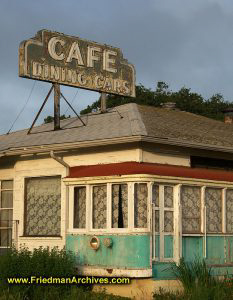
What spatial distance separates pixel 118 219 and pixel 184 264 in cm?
175

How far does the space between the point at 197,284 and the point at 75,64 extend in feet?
30.2

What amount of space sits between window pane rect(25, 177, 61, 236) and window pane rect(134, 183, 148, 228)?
3.26m

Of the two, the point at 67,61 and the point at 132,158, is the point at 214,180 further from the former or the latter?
the point at 67,61

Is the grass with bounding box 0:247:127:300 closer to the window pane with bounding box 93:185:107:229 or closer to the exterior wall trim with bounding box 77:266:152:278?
the exterior wall trim with bounding box 77:266:152:278

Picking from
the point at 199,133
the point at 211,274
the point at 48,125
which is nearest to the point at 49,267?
the point at 211,274

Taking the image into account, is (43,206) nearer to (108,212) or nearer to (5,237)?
(5,237)

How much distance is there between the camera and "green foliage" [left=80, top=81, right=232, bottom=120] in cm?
4603

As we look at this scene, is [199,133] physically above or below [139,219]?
above

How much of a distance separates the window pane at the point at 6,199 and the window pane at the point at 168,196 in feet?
18.5

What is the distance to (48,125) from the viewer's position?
21.0 metres

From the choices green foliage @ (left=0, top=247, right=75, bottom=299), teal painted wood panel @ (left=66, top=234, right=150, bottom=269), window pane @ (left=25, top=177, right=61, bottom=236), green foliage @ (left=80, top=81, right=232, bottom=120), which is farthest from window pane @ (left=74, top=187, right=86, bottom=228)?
green foliage @ (left=80, top=81, right=232, bottom=120)

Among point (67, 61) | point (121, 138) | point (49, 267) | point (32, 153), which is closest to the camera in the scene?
point (49, 267)

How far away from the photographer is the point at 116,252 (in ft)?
47.3

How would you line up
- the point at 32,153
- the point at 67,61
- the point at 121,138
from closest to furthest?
the point at 121,138, the point at 32,153, the point at 67,61
